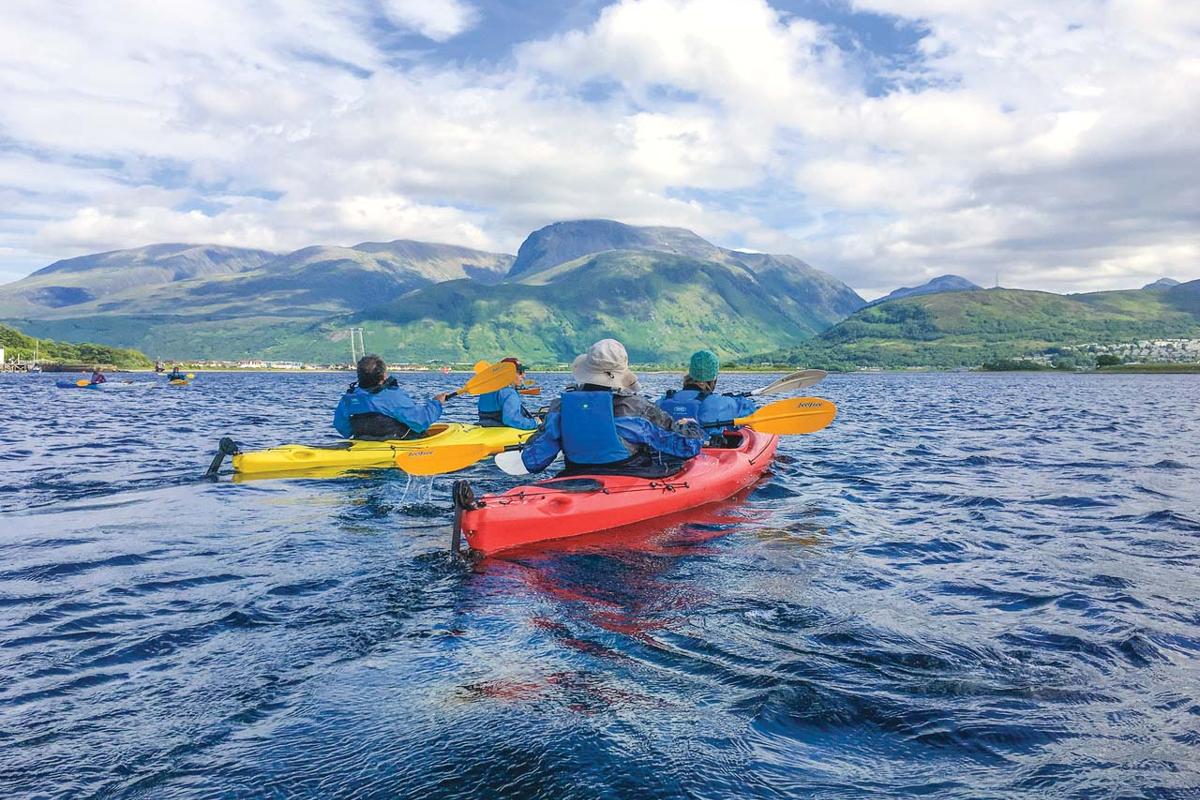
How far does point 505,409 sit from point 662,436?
29.1 ft

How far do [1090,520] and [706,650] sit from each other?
9.12 m

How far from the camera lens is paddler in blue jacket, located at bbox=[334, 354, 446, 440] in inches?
648

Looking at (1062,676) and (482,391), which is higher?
(482,391)

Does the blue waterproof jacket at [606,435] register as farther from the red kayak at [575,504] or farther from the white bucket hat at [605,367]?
the red kayak at [575,504]

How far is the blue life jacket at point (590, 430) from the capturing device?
10.3 meters

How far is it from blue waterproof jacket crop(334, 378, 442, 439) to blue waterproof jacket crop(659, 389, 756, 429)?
19.0 feet

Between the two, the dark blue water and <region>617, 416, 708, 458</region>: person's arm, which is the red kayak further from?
<region>617, 416, 708, 458</region>: person's arm

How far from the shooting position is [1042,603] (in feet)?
26.1

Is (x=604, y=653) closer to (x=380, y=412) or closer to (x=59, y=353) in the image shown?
(x=380, y=412)

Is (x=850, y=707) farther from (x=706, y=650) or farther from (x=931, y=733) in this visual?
(x=706, y=650)

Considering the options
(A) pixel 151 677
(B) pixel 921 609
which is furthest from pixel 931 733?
(A) pixel 151 677

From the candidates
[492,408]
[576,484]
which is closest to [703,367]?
[576,484]

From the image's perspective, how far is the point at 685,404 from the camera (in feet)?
46.5

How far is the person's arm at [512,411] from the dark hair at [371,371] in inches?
150
